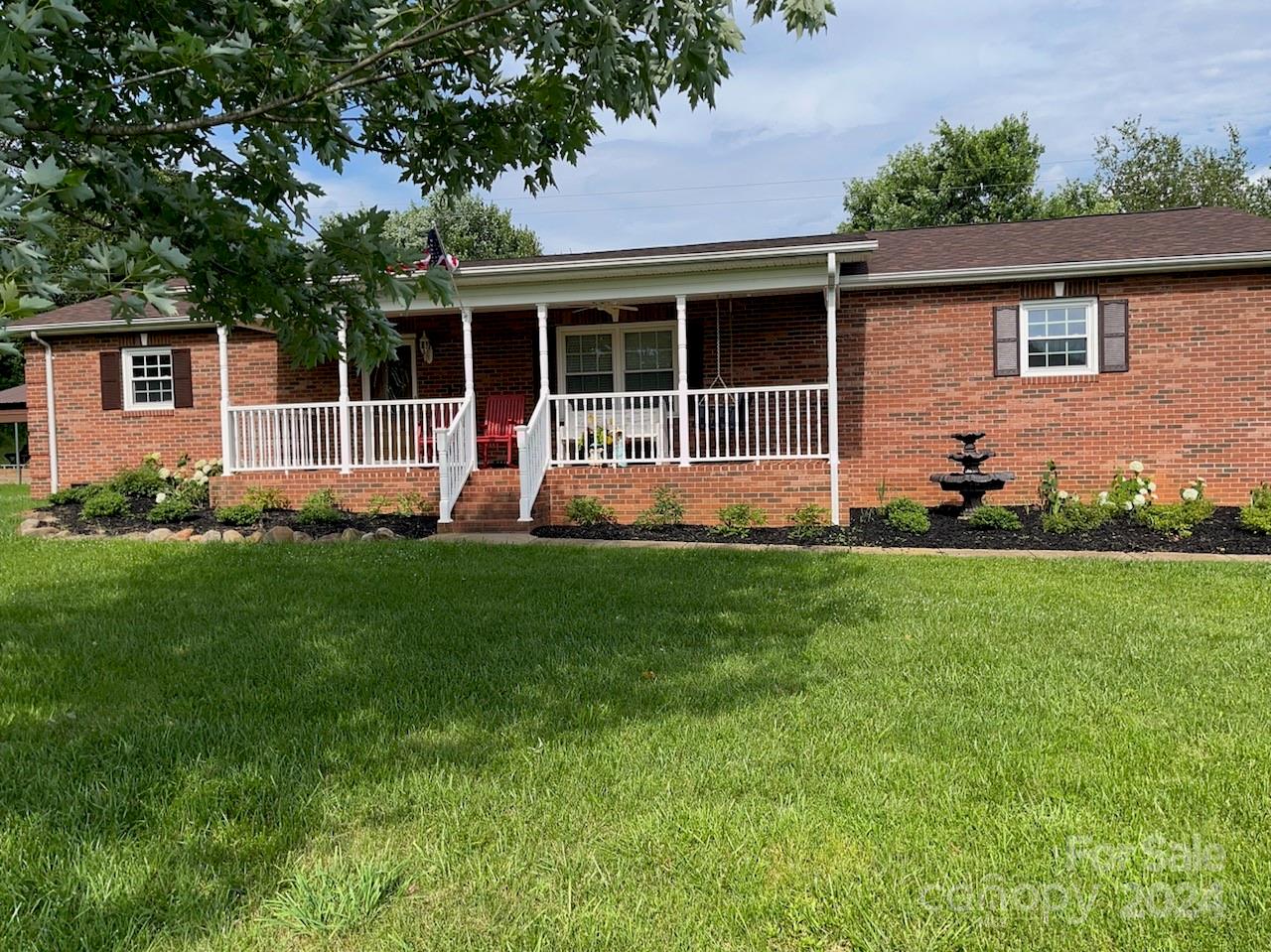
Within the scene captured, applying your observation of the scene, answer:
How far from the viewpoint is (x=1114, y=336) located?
10.9m

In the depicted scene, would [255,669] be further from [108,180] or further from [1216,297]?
[1216,297]

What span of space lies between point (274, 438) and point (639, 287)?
207 inches

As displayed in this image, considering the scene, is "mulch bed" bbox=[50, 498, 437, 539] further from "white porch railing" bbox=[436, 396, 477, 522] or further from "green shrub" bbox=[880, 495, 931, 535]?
"green shrub" bbox=[880, 495, 931, 535]

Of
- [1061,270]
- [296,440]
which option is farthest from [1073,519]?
[296,440]

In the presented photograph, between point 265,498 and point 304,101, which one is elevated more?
point 304,101

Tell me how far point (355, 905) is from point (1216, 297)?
1187cm

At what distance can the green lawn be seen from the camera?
232 centimetres

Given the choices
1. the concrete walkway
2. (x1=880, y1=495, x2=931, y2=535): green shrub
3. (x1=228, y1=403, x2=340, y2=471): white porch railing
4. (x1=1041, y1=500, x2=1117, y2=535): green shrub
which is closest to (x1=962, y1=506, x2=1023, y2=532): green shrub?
(x1=1041, y1=500, x2=1117, y2=535): green shrub

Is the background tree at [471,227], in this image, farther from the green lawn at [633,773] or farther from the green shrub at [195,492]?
the green lawn at [633,773]

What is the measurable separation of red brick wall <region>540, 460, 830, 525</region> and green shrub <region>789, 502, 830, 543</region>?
3.1 inches

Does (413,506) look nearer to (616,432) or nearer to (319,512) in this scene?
(319,512)

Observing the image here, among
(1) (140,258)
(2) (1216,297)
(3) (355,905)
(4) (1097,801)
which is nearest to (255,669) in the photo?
(3) (355,905)

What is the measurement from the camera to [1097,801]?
291cm

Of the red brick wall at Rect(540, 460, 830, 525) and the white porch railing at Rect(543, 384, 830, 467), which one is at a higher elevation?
the white porch railing at Rect(543, 384, 830, 467)
